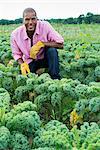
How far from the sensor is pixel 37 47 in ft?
24.6

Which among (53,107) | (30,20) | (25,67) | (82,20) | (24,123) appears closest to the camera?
(24,123)

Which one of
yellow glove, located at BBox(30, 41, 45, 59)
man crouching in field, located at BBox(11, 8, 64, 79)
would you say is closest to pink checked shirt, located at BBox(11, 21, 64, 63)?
man crouching in field, located at BBox(11, 8, 64, 79)

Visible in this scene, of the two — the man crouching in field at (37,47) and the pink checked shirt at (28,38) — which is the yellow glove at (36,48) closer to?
the man crouching in field at (37,47)

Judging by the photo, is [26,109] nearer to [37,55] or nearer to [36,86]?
[36,86]

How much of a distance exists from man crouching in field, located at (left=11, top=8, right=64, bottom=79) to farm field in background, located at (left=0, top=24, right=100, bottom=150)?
9.6 inches

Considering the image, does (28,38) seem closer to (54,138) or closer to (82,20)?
(54,138)

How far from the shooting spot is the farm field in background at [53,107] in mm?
Result: 4188

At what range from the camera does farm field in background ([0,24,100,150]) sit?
4.19 m

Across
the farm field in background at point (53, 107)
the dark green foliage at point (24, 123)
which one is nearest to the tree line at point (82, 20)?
the farm field in background at point (53, 107)

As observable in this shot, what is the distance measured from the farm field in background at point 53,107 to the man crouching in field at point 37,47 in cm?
24

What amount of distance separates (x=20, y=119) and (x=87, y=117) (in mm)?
1488

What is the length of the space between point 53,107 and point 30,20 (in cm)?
157

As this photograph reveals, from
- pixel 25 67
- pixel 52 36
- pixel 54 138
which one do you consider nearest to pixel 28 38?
pixel 52 36

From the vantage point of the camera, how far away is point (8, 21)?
96.7 feet
